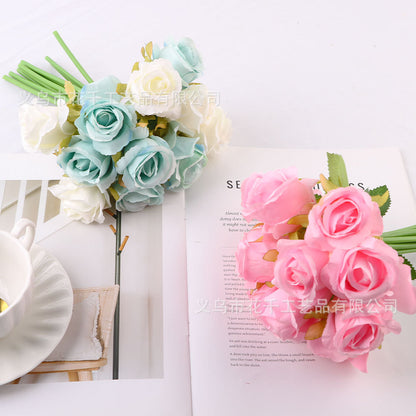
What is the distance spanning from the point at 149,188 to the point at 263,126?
237 millimetres

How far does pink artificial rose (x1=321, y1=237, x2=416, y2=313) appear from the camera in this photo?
15.0 inches

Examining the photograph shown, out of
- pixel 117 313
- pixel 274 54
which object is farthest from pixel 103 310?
pixel 274 54

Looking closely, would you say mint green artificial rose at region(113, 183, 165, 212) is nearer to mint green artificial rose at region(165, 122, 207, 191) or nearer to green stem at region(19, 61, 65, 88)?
mint green artificial rose at region(165, 122, 207, 191)

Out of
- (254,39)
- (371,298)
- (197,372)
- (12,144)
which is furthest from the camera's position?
(254,39)

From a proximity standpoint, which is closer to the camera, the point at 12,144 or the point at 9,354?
the point at 9,354

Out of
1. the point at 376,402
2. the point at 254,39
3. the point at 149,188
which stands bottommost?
the point at 376,402

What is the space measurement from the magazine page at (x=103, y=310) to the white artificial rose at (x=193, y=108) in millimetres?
97

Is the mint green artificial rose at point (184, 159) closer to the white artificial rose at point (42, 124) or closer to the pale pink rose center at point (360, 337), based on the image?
the white artificial rose at point (42, 124)

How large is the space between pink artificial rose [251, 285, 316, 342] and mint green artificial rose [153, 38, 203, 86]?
265 mm

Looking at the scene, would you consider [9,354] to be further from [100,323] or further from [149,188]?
[149,188]

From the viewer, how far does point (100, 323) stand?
0.51 metres

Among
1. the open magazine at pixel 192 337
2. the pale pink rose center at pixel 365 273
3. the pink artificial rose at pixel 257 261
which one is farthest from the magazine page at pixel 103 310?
the pale pink rose center at pixel 365 273

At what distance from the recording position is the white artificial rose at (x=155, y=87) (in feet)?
1.63

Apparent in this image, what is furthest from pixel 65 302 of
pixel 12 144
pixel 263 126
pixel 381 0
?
pixel 381 0
